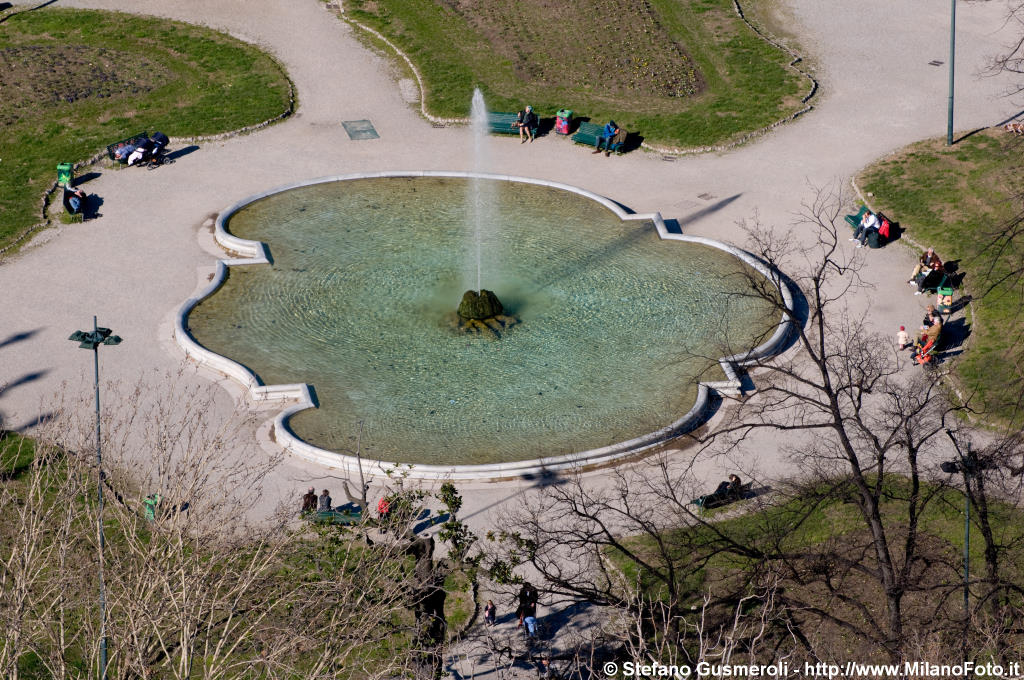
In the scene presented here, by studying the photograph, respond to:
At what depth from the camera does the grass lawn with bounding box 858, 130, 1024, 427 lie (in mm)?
37875

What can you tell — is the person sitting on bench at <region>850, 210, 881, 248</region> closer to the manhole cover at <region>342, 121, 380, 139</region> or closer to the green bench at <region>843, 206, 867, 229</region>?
the green bench at <region>843, 206, 867, 229</region>

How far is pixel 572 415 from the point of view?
36.1 m

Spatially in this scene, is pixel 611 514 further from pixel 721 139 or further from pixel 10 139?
pixel 10 139

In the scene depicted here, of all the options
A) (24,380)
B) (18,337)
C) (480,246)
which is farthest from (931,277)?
(18,337)

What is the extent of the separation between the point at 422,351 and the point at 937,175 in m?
20.8

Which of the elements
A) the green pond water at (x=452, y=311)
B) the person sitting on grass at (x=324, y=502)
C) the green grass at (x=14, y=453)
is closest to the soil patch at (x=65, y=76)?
the green pond water at (x=452, y=311)

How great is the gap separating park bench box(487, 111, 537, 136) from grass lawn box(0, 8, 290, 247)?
8.51 m

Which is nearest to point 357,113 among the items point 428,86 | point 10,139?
point 428,86

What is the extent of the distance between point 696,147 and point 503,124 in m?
7.58

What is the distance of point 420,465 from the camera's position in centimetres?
3375

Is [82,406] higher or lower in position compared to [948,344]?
higher

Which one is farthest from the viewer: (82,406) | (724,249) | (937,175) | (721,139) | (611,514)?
(721,139)

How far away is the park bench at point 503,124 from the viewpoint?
170ft

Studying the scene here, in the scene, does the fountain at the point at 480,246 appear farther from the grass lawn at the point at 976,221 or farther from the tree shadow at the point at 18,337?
the grass lawn at the point at 976,221
